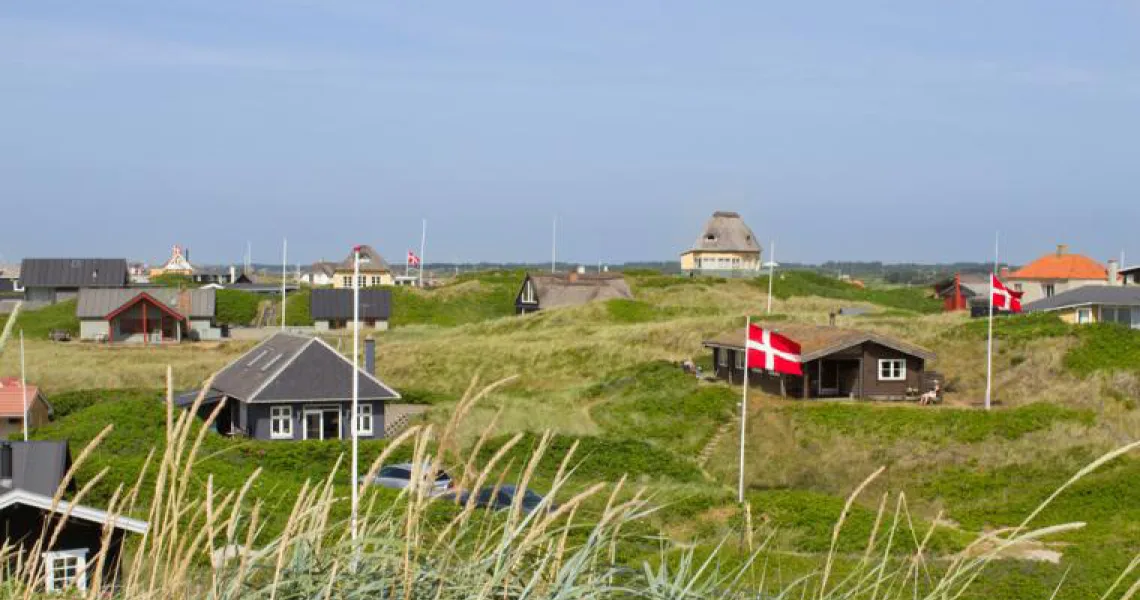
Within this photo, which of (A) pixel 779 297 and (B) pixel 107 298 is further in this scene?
(A) pixel 779 297

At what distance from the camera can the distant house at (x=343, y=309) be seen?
7175cm

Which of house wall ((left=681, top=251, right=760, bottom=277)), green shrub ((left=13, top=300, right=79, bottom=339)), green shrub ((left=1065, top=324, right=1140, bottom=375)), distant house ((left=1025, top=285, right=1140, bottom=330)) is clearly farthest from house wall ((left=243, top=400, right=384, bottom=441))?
house wall ((left=681, top=251, right=760, bottom=277))

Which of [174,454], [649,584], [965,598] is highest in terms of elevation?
[174,454]

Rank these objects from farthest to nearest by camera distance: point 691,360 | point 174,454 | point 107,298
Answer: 1. point 107,298
2. point 691,360
3. point 174,454

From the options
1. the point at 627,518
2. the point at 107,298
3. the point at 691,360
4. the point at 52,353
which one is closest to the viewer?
the point at 627,518

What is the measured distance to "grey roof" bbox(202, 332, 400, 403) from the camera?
31.6 m

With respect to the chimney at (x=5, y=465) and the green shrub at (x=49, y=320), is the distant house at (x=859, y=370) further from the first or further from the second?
the green shrub at (x=49, y=320)

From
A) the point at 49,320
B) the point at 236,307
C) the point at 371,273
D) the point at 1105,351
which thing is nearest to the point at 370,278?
the point at 371,273

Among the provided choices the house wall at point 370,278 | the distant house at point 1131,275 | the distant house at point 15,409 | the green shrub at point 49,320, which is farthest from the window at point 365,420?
the house wall at point 370,278

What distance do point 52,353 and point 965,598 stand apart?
50176mm

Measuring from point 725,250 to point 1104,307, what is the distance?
5141 centimetres

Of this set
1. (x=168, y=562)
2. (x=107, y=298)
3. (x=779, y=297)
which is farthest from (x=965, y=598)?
(x=779, y=297)

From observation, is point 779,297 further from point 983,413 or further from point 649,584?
point 649,584

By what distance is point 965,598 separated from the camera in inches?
584
